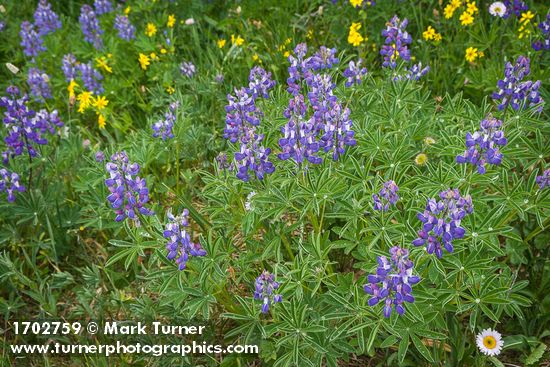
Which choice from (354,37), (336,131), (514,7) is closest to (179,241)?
(336,131)

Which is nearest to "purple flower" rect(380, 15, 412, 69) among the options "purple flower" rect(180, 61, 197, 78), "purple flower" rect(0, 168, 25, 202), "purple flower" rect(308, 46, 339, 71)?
"purple flower" rect(308, 46, 339, 71)

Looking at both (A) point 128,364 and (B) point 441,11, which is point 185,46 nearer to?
(B) point 441,11

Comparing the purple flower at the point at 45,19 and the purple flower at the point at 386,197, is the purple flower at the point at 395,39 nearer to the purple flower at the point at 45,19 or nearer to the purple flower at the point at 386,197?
the purple flower at the point at 386,197

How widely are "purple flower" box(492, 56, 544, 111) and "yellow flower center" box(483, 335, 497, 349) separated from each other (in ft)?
3.24

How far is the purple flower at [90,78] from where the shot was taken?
162 inches

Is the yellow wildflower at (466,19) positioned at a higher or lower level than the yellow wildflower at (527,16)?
higher

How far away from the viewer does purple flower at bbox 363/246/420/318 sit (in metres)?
1.86

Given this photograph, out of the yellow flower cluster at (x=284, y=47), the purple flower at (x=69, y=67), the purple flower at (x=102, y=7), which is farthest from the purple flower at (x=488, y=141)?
the purple flower at (x=102, y=7)

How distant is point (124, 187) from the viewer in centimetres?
238

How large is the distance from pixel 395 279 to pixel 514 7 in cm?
267

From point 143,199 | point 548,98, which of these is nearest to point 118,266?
point 143,199

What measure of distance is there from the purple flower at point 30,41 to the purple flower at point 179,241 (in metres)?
2.93

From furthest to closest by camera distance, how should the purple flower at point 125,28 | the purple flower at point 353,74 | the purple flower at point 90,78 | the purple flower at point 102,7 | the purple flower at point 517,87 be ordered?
the purple flower at point 102,7, the purple flower at point 125,28, the purple flower at point 90,78, the purple flower at point 353,74, the purple flower at point 517,87

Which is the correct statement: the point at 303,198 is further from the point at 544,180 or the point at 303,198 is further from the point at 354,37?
the point at 354,37
